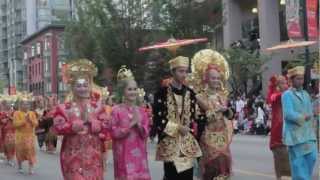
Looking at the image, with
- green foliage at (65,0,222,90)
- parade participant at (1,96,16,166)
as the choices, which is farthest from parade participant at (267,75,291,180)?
green foliage at (65,0,222,90)

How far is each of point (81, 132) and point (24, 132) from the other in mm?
8613

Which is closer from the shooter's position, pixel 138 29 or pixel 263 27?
pixel 138 29

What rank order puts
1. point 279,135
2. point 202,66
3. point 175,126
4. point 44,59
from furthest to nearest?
point 44,59, point 279,135, point 202,66, point 175,126

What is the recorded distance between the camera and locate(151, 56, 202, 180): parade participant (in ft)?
24.8

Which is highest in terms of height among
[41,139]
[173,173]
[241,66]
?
[241,66]

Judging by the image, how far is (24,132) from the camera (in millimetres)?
15742

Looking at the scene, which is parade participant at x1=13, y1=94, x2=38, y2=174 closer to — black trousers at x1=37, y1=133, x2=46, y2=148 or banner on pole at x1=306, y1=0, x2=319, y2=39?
black trousers at x1=37, y1=133, x2=46, y2=148

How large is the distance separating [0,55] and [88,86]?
12175 centimetres

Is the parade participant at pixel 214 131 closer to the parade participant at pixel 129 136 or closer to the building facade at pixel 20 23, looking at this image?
the parade participant at pixel 129 136

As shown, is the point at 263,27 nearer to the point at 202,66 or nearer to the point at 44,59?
the point at 202,66

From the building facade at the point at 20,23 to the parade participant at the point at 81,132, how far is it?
96769 millimetres

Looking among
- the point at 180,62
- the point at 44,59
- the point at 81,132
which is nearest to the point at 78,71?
the point at 81,132

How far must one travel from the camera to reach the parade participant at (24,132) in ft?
50.5

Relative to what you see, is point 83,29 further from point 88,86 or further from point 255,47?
point 88,86
